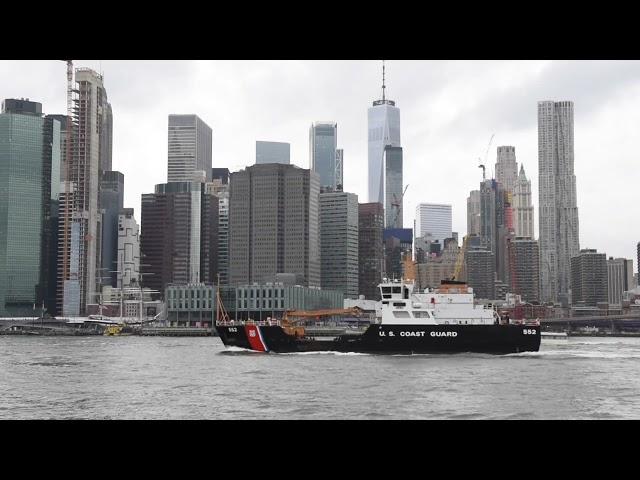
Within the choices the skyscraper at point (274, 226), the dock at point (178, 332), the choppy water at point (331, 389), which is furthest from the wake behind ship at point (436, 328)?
the skyscraper at point (274, 226)

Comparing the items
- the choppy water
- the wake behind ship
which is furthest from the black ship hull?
the choppy water

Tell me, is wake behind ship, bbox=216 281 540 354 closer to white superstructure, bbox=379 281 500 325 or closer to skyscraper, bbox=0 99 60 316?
white superstructure, bbox=379 281 500 325
